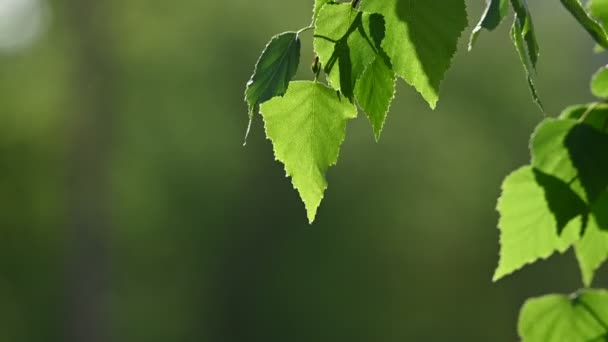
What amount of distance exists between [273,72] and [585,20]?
0.21m

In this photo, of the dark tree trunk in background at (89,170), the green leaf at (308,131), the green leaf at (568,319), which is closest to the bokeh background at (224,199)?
the dark tree trunk in background at (89,170)

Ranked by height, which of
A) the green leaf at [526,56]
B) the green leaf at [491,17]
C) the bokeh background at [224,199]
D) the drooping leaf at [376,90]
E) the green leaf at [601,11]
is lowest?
the bokeh background at [224,199]

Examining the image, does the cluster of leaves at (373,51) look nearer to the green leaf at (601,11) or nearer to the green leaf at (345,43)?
the green leaf at (345,43)

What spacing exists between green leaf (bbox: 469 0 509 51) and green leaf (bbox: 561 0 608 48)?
0.16ft

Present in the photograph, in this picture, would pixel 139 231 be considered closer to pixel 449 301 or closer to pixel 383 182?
pixel 383 182

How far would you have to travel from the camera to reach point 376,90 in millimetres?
708

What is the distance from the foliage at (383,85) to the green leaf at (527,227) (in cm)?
1

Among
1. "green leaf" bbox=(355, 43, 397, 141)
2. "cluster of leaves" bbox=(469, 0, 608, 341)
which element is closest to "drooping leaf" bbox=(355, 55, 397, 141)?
"green leaf" bbox=(355, 43, 397, 141)

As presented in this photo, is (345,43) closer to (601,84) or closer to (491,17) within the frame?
(491,17)

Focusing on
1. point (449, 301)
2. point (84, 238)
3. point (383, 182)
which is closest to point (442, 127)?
point (383, 182)

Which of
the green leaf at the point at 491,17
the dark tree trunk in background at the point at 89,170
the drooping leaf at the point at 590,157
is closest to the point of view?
the green leaf at the point at 491,17

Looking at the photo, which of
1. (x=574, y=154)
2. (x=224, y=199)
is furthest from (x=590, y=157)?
(x=224, y=199)

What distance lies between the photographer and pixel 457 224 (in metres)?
14.0

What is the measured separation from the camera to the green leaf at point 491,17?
0.65 m
